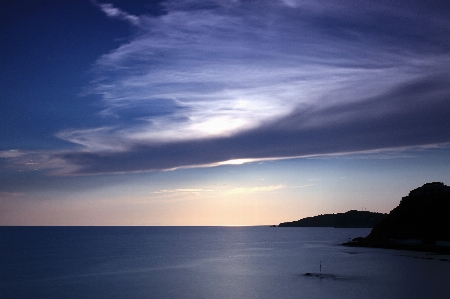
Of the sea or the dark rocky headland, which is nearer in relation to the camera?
the sea

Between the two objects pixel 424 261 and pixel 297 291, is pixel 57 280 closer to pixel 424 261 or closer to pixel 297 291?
pixel 297 291

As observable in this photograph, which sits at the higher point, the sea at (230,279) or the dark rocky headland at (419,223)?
the dark rocky headland at (419,223)

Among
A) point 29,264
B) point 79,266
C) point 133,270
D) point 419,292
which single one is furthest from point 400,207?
point 29,264

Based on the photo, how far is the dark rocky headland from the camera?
128 m

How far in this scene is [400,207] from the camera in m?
148

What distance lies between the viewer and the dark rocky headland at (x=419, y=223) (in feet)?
419

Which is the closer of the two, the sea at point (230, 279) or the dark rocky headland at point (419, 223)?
the sea at point (230, 279)

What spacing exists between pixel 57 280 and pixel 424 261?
82.6m

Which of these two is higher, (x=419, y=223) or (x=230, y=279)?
(x=419, y=223)

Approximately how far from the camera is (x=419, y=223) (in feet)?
447

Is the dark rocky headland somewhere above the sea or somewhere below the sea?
above

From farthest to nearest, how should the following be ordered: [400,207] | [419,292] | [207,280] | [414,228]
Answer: [400,207] < [414,228] < [207,280] < [419,292]

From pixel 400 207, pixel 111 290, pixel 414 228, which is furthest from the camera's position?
pixel 400 207

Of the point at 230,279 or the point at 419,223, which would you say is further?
the point at 419,223
